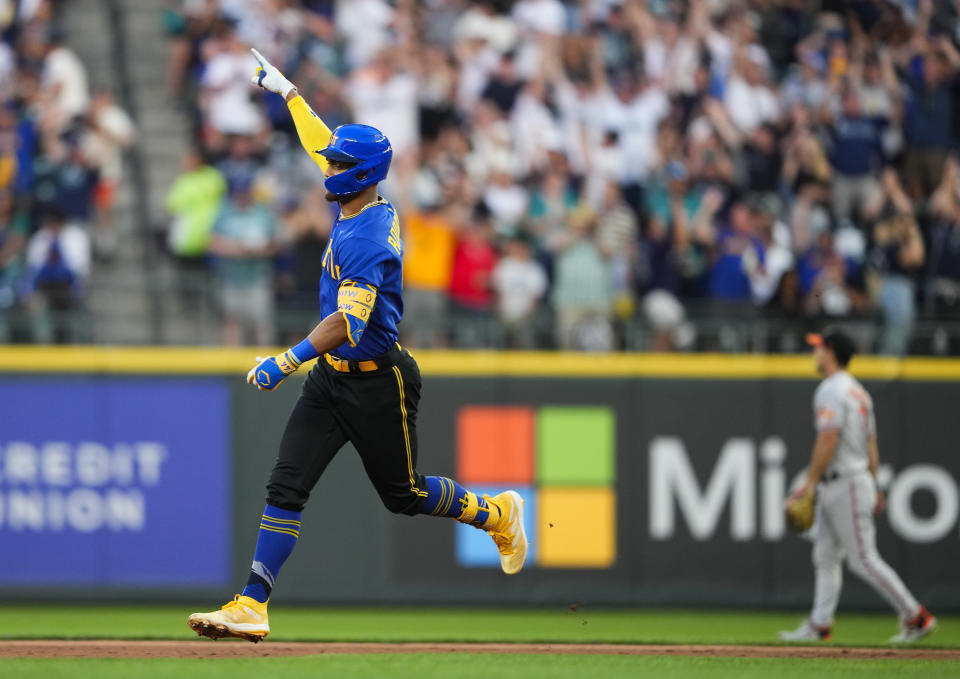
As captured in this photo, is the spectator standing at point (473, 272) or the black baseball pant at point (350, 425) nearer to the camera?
the black baseball pant at point (350, 425)

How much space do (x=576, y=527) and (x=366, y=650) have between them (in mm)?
4035

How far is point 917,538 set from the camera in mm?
12141

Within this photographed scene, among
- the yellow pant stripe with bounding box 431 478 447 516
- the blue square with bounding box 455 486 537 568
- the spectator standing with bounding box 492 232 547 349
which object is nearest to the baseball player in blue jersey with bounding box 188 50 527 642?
the yellow pant stripe with bounding box 431 478 447 516

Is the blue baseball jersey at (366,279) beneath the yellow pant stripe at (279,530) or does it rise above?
above

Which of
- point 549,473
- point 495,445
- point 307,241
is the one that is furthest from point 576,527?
point 307,241

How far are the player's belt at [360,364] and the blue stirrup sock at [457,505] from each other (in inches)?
29.0

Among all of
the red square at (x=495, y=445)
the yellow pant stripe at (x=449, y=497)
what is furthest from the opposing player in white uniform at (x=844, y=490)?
the yellow pant stripe at (x=449, y=497)

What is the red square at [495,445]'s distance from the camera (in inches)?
477

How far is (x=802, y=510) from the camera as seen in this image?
999 cm

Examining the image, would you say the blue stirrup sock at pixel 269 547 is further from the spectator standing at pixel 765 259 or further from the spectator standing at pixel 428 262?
the spectator standing at pixel 765 259

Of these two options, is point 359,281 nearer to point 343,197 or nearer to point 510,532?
point 343,197

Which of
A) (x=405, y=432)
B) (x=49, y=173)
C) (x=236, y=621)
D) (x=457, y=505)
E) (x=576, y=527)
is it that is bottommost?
(x=576, y=527)

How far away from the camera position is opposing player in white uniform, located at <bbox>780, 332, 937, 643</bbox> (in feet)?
32.5

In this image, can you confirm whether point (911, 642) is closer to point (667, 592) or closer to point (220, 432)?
point (667, 592)
